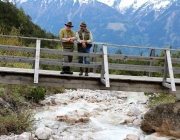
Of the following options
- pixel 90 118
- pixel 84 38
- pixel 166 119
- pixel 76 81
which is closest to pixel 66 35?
pixel 84 38

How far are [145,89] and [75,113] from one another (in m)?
6.97

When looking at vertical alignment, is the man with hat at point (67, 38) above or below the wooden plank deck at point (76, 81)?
above

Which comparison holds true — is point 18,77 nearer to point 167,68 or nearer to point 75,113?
point 167,68

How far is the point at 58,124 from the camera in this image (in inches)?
584

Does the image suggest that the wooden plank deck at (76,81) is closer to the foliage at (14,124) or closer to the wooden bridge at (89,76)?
the wooden bridge at (89,76)

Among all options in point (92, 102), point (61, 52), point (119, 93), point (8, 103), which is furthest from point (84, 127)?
point (119, 93)

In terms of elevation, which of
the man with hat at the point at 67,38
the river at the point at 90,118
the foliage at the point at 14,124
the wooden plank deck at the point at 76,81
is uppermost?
the man with hat at the point at 67,38

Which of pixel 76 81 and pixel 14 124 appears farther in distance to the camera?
pixel 14 124

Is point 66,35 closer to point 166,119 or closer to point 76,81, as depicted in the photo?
point 76,81

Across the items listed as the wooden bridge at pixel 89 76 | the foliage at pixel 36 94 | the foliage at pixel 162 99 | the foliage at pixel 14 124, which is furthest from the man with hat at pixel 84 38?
the foliage at pixel 162 99

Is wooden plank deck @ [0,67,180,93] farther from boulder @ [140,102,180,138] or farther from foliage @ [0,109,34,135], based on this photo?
foliage @ [0,109,34,135]

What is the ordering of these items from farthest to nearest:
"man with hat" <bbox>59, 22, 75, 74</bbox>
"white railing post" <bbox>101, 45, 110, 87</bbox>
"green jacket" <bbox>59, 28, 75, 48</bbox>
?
1. "green jacket" <bbox>59, 28, 75, 48</bbox>
2. "man with hat" <bbox>59, 22, 75, 74</bbox>
3. "white railing post" <bbox>101, 45, 110, 87</bbox>

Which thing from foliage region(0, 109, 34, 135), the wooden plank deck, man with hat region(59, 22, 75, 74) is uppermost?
man with hat region(59, 22, 75, 74)

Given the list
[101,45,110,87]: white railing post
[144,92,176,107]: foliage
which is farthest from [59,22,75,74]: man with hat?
[144,92,176,107]: foliage
